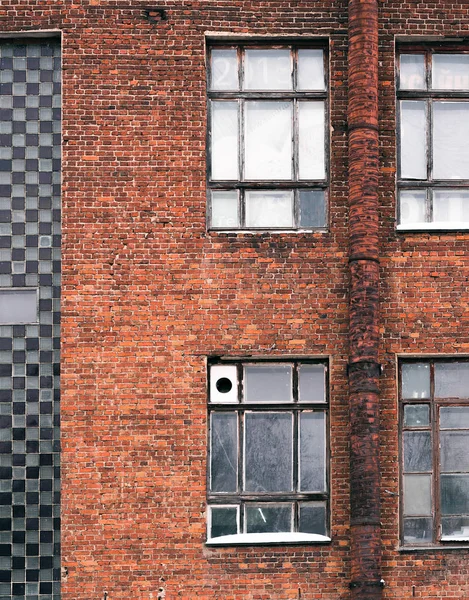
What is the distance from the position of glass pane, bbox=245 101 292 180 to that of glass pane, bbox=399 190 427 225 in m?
1.51

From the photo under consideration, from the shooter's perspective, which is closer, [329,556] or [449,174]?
[329,556]

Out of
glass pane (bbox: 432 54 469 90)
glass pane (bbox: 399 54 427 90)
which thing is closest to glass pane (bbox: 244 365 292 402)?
glass pane (bbox: 399 54 427 90)

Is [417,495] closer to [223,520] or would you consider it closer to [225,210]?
[223,520]

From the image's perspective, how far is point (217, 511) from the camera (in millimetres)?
11125

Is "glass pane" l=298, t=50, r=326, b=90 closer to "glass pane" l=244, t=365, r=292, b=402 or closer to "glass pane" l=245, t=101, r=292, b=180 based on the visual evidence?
"glass pane" l=245, t=101, r=292, b=180

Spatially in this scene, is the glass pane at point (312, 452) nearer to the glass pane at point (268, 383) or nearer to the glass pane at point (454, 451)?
the glass pane at point (268, 383)

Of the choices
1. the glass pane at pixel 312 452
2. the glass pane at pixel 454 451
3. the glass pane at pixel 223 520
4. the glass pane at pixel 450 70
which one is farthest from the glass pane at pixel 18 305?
the glass pane at pixel 450 70

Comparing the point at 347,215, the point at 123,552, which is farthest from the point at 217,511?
the point at 347,215

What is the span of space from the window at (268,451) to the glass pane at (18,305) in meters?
2.40

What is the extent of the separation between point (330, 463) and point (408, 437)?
1044mm

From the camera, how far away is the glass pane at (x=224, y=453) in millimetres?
11188

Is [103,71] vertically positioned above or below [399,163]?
above

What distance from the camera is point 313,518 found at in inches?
440

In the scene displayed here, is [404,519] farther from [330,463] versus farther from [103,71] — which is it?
[103,71]
